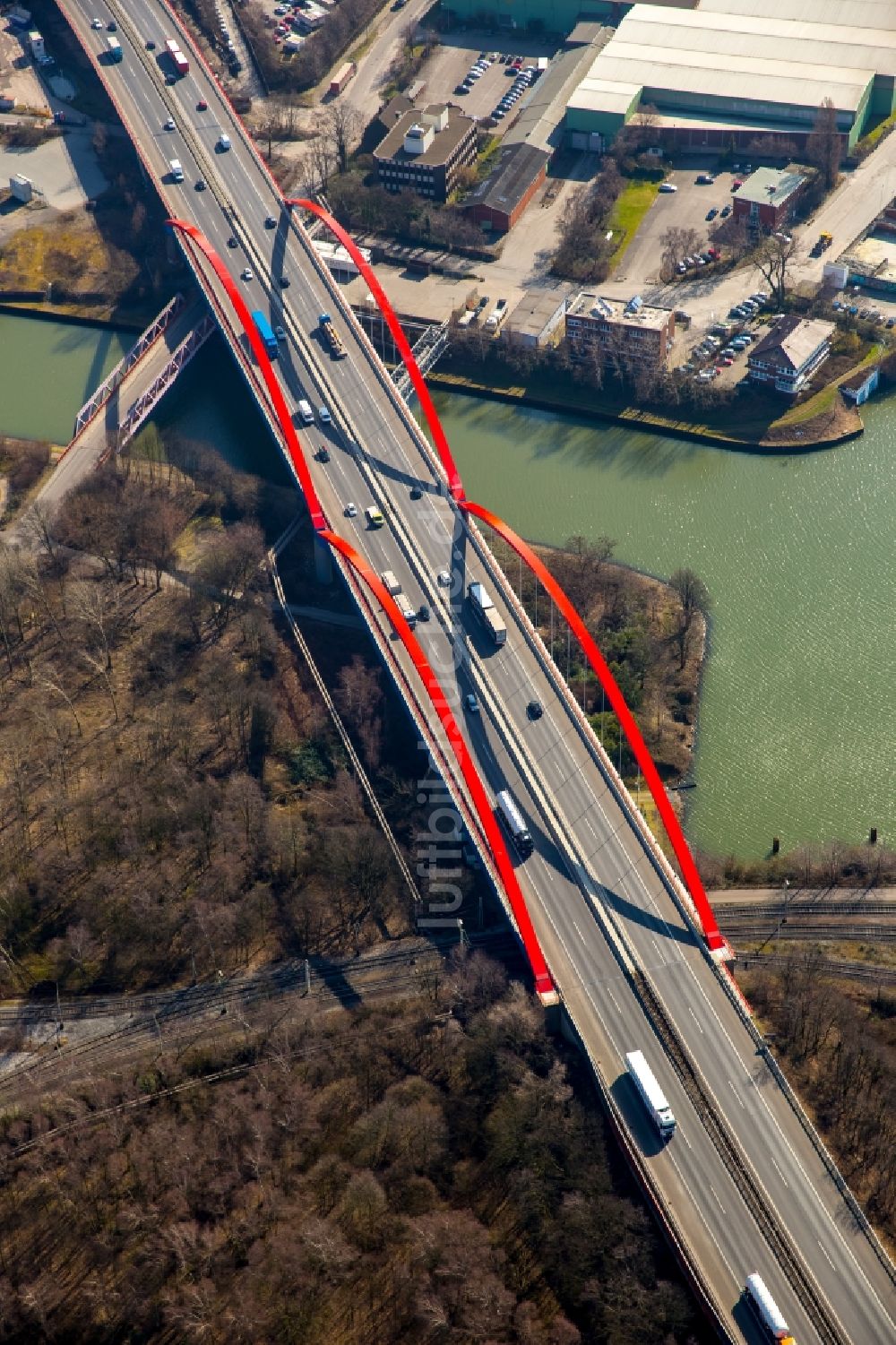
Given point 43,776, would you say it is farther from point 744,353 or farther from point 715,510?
point 744,353

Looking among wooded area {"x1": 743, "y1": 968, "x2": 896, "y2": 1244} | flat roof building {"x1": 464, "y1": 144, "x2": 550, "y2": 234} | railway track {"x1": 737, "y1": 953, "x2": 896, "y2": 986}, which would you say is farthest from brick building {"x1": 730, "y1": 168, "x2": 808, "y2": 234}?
wooded area {"x1": 743, "y1": 968, "x2": 896, "y2": 1244}

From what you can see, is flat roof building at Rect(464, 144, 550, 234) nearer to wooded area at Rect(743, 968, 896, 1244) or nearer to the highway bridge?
the highway bridge

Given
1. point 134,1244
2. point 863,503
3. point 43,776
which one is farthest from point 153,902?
point 863,503

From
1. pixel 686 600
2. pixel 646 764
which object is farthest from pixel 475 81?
pixel 646 764

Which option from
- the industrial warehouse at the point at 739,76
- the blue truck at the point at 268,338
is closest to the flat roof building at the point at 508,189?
the industrial warehouse at the point at 739,76

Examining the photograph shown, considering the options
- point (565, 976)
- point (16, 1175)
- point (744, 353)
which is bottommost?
point (16, 1175)

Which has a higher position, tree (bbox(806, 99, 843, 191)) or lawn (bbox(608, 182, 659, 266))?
tree (bbox(806, 99, 843, 191))
